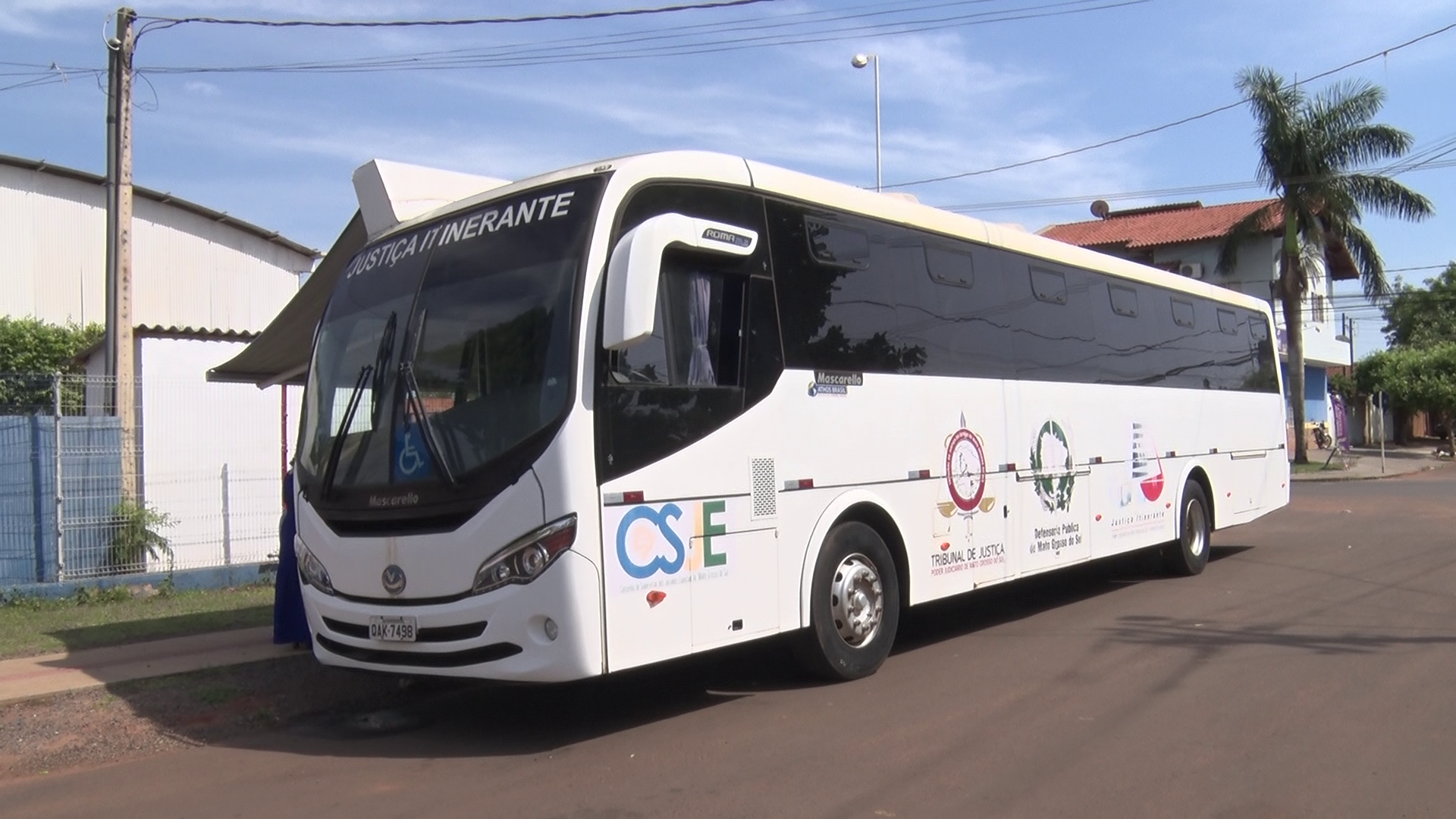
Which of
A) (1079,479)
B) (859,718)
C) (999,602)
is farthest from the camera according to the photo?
(999,602)

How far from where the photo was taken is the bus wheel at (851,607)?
792 centimetres

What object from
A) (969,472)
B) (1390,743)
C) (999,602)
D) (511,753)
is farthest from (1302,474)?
(511,753)

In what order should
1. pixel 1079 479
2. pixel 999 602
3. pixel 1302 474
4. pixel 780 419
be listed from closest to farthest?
pixel 780 419, pixel 1079 479, pixel 999 602, pixel 1302 474

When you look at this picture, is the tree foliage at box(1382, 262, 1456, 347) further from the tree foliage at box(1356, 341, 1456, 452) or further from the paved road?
the paved road

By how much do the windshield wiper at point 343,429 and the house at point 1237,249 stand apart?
1302 inches

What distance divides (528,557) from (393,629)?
42.3 inches

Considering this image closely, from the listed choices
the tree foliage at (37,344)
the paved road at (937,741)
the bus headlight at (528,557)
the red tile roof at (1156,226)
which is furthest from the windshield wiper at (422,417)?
the red tile roof at (1156,226)

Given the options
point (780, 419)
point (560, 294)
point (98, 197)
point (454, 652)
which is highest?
point (98, 197)

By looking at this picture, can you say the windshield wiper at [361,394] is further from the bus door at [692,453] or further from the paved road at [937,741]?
the paved road at [937,741]

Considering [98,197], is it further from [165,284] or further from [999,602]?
[999,602]

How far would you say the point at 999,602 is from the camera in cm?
1217

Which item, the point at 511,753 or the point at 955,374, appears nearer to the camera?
the point at 511,753

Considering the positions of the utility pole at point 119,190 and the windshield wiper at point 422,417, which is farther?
the utility pole at point 119,190

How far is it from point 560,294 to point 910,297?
348 centimetres
